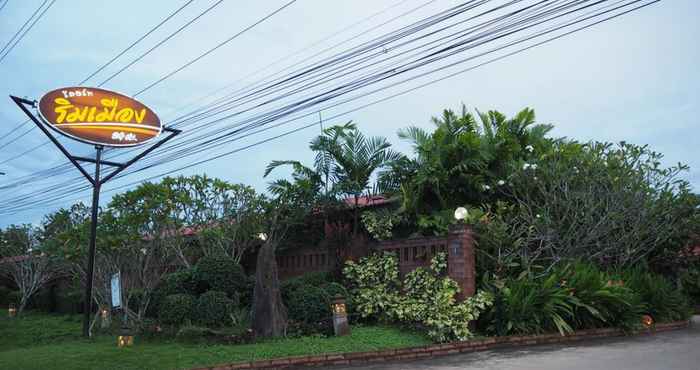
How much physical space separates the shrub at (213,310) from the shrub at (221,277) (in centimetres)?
77

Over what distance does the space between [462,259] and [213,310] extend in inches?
184

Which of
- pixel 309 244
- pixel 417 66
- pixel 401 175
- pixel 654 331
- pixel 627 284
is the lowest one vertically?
pixel 654 331

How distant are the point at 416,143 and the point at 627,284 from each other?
18.8ft

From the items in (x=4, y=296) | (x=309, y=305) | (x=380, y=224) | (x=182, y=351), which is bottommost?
(x=182, y=351)

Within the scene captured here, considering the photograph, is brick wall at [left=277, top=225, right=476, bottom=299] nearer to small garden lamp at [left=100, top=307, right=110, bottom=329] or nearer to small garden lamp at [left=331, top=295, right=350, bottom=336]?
small garden lamp at [left=331, top=295, right=350, bottom=336]

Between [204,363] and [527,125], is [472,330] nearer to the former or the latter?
[204,363]

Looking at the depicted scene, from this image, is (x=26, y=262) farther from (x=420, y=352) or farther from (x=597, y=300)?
(x=597, y=300)

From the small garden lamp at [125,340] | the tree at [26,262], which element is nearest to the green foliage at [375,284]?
the small garden lamp at [125,340]

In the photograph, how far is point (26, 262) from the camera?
69.7 ft

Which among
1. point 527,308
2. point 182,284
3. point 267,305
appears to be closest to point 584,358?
point 527,308

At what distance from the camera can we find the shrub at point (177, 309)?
10.6 m

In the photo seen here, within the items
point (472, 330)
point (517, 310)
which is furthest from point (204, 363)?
point (517, 310)

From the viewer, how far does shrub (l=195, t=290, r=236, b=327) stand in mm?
10359

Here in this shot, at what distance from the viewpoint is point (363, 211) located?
14195 mm
